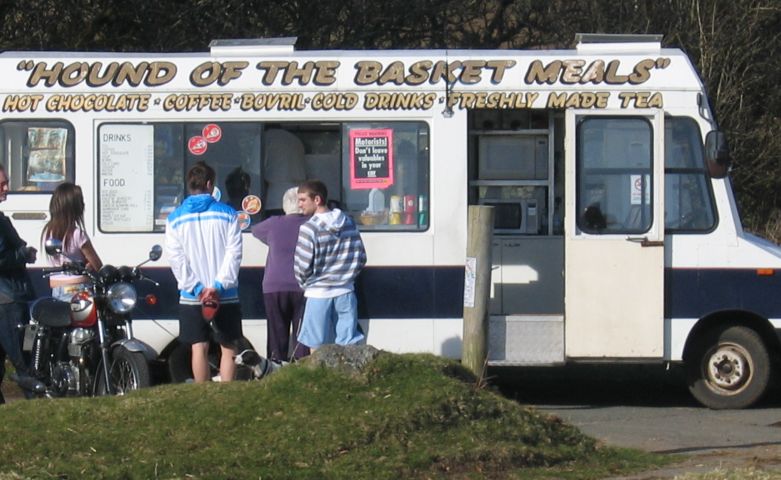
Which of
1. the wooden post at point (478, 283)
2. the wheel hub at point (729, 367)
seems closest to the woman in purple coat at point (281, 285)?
the wooden post at point (478, 283)

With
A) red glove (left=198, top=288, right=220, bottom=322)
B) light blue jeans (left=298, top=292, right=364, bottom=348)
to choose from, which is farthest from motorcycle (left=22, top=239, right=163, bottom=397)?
light blue jeans (left=298, top=292, right=364, bottom=348)

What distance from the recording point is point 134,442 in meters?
7.08

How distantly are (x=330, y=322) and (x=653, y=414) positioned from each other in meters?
2.89

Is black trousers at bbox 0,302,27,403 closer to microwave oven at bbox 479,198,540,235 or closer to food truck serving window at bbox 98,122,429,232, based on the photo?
food truck serving window at bbox 98,122,429,232

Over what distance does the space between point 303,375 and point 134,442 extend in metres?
1.06

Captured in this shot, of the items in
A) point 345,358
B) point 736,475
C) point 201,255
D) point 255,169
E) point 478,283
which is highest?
point 255,169

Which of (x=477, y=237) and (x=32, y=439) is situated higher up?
(x=477, y=237)

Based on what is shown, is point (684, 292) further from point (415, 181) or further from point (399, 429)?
point (399, 429)

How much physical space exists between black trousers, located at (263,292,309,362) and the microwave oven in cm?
206

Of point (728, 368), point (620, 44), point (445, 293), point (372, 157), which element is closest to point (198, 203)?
point (372, 157)

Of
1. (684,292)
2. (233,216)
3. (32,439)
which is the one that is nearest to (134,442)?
(32,439)

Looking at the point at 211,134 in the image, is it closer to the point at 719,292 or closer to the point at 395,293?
the point at 395,293

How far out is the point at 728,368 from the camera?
34.9ft

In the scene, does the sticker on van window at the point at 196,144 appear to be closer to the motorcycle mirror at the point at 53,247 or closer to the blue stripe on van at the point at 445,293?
the blue stripe on van at the point at 445,293
